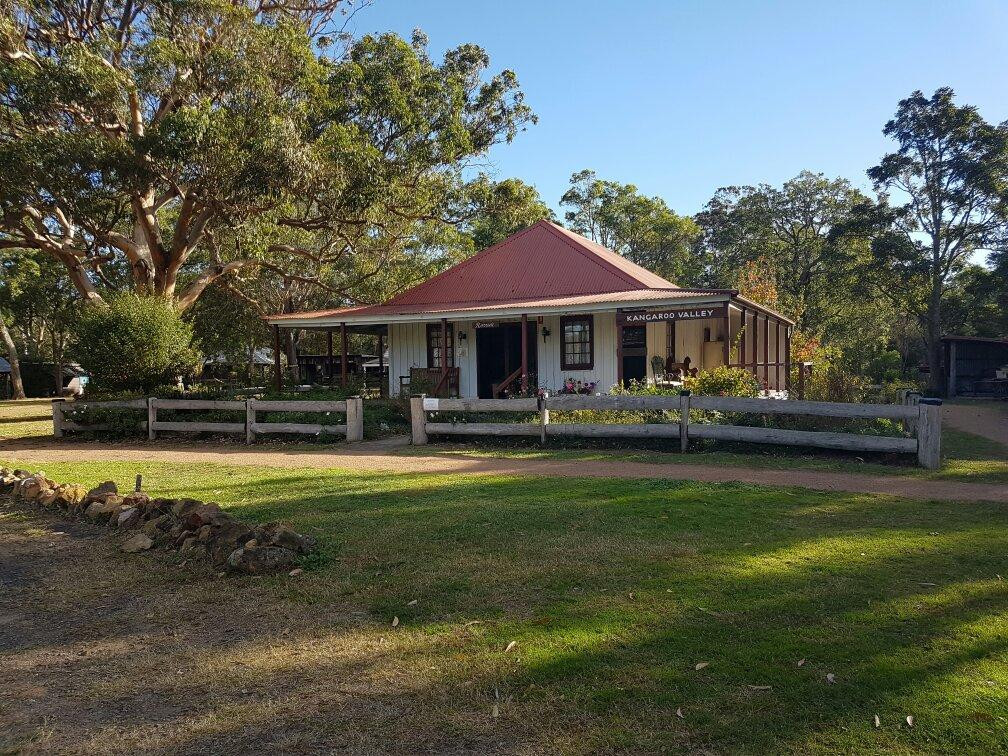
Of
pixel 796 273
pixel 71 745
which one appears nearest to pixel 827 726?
pixel 71 745

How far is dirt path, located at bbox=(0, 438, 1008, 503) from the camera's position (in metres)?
8.26

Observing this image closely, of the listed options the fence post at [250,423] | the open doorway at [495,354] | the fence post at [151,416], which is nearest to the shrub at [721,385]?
the open doorway at [495,354]

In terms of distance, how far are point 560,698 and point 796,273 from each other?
1739 inches

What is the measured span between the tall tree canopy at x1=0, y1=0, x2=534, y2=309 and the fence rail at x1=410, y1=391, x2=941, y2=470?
7.84 metres

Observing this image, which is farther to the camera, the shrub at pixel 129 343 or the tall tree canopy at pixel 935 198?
the tall tree canopy at pixel 935 198

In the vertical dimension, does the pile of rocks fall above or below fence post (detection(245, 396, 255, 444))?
below

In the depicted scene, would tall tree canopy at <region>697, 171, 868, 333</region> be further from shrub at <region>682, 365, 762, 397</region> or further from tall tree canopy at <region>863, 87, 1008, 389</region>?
shrub at <region>682, 365, 762, 397</region>

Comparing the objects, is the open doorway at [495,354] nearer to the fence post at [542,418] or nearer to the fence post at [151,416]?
the fence post at [542,418]

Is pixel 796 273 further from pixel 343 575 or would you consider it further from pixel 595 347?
pixel 343 575

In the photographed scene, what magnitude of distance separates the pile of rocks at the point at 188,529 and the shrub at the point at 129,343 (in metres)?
9.52

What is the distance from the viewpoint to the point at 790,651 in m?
3.67

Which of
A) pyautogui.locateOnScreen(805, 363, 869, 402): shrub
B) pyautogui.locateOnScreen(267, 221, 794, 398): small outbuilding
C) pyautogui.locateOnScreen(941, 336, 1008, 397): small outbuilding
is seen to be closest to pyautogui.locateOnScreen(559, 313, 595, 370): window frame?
pyautogui.locateOnScreen(267, 221, 794, 398): small outbuilding

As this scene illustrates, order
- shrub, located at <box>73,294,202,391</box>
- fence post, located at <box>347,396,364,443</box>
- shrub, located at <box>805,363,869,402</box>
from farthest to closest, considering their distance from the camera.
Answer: shrub, located at <box>73,294,202,391</box>, shrub, located at <box>805,363,869,402</box>, fence post, located at <box>347,396,364,443</box>

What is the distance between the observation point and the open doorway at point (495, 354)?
2159 cm
